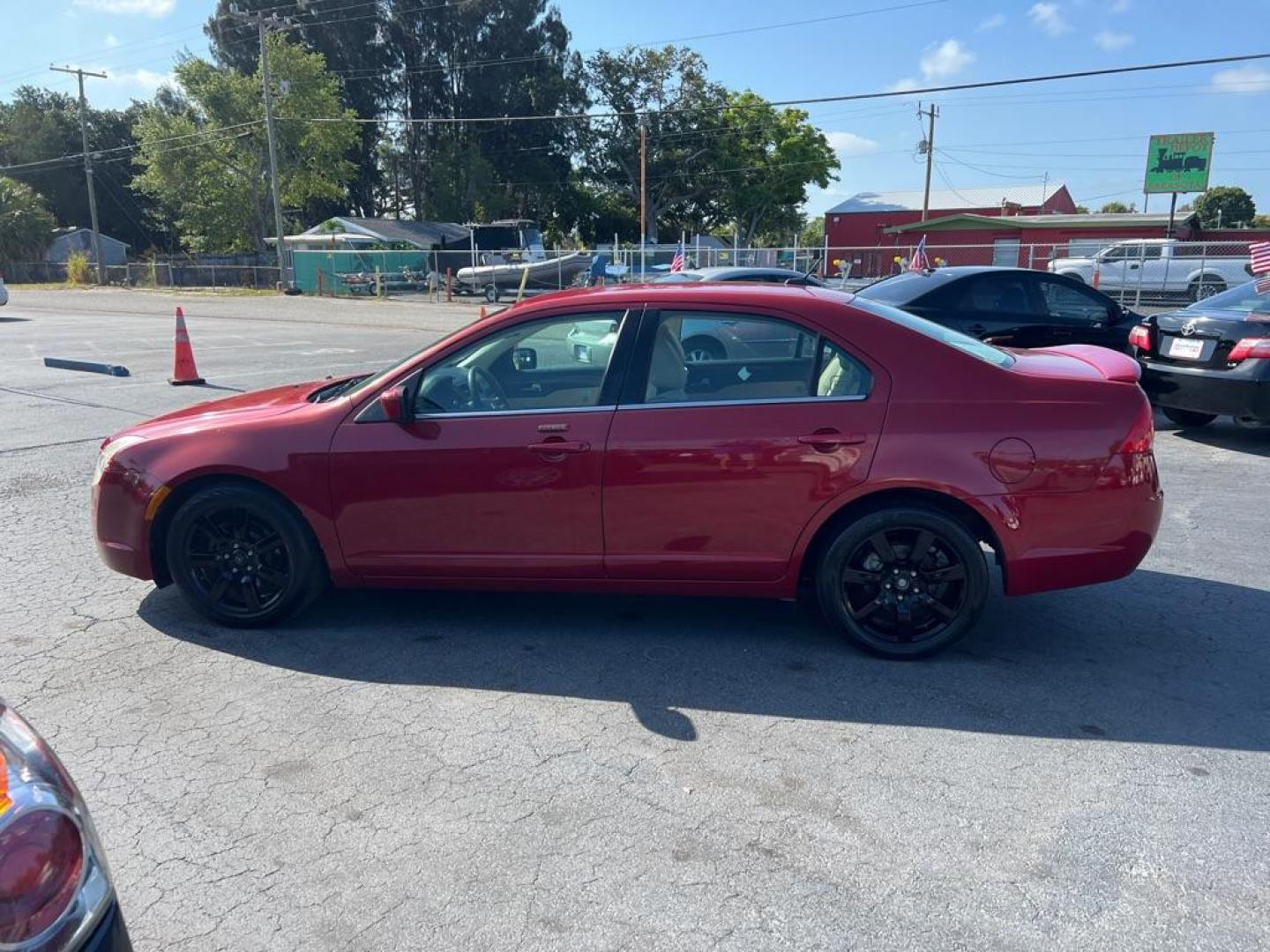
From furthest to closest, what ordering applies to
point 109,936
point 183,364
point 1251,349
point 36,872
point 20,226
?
point 20,226 < point 183,364 < point 1251,349 < point 109,936 < point 36,872

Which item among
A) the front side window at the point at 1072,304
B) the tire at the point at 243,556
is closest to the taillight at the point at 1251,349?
the front side window at the point at 1072,304

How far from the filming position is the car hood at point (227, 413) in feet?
14.9

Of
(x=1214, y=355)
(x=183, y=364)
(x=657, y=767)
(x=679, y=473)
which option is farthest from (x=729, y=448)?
(x=183, y=364)

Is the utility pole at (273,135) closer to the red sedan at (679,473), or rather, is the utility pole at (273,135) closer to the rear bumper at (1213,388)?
the rear bumper at (1213,388)

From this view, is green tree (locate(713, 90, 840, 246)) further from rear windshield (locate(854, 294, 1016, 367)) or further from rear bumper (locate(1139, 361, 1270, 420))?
rear windshield (locate(854, 294, 1016, 367))

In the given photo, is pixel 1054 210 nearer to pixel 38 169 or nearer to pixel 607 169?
pixel 607 169

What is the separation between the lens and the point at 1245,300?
8805 mm

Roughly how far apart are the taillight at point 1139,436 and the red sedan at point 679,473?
18mm

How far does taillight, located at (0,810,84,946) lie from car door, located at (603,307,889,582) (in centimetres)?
272

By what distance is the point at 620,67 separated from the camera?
62781mm

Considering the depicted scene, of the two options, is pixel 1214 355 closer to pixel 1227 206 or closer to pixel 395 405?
pixel 395 405

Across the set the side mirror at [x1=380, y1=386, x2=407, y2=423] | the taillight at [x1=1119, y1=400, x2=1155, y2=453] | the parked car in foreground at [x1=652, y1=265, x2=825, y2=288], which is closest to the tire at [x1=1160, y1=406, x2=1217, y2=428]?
the parked car in foreground at [x1=652, y1=265, x2=825, y2=288]

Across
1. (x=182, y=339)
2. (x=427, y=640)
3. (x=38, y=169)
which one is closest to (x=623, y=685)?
(x=427, y=640)

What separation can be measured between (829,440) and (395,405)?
1.88 m
